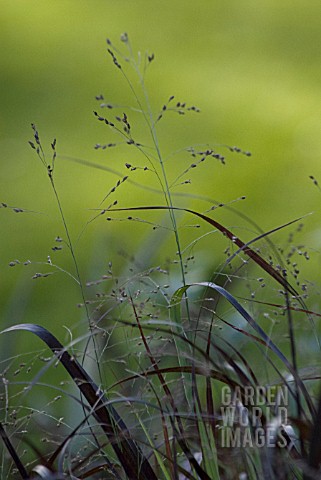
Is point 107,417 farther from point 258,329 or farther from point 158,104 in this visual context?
point 158,104

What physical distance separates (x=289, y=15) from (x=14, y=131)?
3.41 feet

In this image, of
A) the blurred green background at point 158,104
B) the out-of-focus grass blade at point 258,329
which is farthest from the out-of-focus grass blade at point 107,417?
the blurred green background at point 158,104

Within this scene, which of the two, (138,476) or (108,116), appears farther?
(108,116)

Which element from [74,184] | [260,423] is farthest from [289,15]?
[260,423]

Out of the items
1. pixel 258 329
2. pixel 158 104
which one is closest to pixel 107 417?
pixel 258 329

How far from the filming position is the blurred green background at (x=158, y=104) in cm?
208

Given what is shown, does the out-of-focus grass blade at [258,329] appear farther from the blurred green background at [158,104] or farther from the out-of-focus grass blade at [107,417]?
the blurred green background at [158,104]

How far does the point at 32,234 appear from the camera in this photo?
6.89 feet

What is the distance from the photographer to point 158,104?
93.9 inches

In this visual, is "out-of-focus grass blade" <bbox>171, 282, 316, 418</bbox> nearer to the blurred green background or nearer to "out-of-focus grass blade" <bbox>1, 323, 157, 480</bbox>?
"out-of-focus grass blade" <bbox>1, 323, 157, 480</bbox>

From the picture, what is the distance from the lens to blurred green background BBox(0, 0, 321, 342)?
208 cm

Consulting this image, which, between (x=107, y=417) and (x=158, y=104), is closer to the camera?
(x=107, y=417)

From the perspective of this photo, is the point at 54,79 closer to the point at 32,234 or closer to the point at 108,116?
the point at 108,116

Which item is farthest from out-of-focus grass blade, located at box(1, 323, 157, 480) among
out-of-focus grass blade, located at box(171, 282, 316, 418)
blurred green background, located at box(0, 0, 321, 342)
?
blurred green background, located at box(0, 0, 321, 342)
